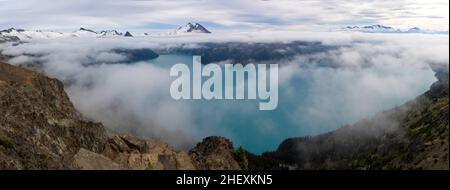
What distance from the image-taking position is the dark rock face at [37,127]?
242 feet

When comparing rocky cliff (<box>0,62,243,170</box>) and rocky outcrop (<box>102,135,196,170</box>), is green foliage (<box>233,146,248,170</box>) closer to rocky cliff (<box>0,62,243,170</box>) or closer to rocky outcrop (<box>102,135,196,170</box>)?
rocky cliff (<box>0,62,243,170</box>)

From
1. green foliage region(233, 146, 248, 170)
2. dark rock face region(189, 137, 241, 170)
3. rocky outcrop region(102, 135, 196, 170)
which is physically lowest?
green foliage region(233, 146, 248, 170)

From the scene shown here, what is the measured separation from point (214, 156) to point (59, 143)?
38374mm

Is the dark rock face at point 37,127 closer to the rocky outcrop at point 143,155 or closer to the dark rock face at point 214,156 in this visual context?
the rocky outcrop at point 143,155

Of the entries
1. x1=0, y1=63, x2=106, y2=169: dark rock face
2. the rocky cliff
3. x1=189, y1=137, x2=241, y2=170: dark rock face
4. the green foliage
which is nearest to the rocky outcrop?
the rocky cliff

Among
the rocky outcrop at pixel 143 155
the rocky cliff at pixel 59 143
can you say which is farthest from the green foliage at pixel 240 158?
the rocky outcrop at pixel 143 155

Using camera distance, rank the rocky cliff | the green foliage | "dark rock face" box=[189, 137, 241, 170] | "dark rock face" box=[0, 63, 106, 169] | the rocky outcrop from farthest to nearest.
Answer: the green foliage < "dark rock face" box=[189, 137, 241, 170] < "dark rock face" box=[0, 63, 106, 169] < the rocky outcrop < the rocky cliff

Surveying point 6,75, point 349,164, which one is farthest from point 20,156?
point 349,164

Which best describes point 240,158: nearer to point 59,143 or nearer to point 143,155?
point 143,155

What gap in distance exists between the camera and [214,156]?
86.6 metres

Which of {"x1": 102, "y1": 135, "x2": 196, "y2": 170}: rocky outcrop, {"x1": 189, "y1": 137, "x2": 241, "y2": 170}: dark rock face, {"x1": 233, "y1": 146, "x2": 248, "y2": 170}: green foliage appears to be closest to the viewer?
{"x1": 102, "y1": 135, "x2": 196, "y2": 170}: rocky outcrop

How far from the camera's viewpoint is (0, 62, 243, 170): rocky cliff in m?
72.2
